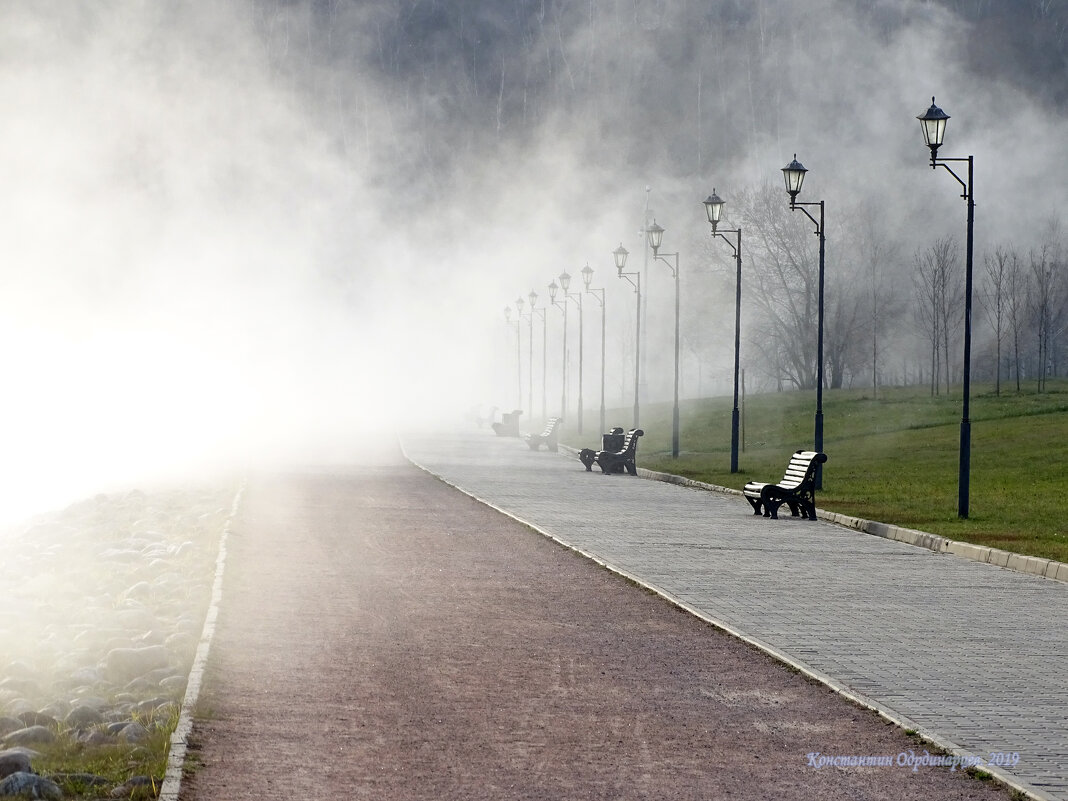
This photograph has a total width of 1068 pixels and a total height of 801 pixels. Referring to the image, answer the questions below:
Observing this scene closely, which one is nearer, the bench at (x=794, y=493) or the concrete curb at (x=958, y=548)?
the concrete curb at (x=958, y=548)

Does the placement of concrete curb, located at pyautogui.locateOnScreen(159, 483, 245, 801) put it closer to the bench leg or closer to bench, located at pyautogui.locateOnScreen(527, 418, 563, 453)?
the bench leg

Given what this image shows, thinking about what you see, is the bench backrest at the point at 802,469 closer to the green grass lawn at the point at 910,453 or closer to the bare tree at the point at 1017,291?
the green grass lawn at the point at 910,453

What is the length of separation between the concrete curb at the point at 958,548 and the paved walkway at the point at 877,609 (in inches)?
9.3

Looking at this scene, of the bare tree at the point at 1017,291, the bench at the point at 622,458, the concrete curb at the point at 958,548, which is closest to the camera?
the concrete curb at the point at 958,548

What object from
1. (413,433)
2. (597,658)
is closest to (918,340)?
(413,433)

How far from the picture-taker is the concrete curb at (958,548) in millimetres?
15680

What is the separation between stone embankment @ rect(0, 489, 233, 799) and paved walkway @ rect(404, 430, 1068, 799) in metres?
3.91

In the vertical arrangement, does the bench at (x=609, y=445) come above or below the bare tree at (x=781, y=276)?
below

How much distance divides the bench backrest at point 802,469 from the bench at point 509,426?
42840 mm

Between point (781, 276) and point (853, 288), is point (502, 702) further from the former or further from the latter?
point (853, 288)

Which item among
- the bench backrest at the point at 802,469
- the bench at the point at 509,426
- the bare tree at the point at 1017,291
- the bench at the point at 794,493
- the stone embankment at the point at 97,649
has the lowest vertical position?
the stone embankment at the point at 97,649

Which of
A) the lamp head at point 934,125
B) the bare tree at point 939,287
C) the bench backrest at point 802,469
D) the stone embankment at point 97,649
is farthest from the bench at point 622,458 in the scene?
the bare tree at point 939,287

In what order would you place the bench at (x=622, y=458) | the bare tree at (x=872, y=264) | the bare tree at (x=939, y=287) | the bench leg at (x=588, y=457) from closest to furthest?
the bench at (x=622, y=458) → the bench leg at (x=588, y=457) → the bare tree at (x=939, y=287) → the bare tree at (x=872, y=264)

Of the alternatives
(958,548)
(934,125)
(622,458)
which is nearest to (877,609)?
(958,548)
